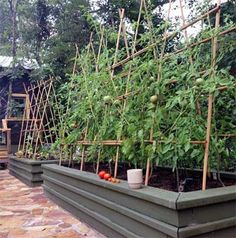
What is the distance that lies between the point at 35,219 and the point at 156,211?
189cm

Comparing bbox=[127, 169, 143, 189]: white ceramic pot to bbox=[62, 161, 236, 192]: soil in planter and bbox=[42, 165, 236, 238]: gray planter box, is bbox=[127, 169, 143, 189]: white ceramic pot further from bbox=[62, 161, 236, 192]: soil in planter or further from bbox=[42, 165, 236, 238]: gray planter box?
bbox=[62, 161, 236, 192]: soil in planter

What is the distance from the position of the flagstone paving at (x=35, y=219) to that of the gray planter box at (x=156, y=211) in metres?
0.18

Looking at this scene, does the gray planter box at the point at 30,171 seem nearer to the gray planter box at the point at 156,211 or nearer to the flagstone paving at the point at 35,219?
the flagstone paving at the point at 35,219

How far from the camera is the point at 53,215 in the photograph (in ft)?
11.6

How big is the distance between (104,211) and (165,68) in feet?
4.55

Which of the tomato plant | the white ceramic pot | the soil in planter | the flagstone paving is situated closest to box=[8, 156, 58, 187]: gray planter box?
the flagstone paving

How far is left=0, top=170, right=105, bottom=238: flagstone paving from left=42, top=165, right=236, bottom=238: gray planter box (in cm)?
18

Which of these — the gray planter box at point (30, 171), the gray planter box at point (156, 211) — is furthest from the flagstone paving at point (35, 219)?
the gray planter box at point (30, 171)

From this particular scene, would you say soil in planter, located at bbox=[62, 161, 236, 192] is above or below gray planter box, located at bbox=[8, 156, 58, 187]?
above

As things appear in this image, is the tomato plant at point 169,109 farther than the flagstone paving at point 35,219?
No

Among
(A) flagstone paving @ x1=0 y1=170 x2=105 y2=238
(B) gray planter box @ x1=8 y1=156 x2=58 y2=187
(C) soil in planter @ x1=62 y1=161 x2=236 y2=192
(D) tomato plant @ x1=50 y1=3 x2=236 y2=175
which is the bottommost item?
(A) flagstone paving @ x1=0 y1=170 x2=105 y2=238

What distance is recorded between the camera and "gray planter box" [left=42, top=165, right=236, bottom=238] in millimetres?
1833

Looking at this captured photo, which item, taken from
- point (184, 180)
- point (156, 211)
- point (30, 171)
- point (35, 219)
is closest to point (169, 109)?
point (184, 180)

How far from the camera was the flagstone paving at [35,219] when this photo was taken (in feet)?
9.56
